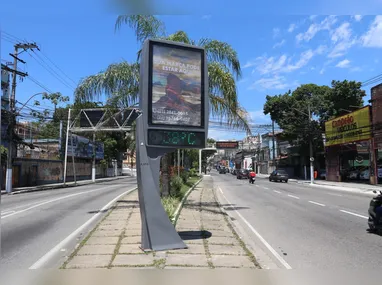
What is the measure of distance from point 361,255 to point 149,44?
17.8 feet

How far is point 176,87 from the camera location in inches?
282

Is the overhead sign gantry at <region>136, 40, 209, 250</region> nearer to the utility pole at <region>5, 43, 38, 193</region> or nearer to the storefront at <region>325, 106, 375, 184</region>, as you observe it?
the utility pole at <region>5, 43, 38, 193</region>

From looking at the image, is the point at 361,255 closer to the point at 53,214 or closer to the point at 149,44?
the point at 149,44

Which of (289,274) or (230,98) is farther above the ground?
(230,98)

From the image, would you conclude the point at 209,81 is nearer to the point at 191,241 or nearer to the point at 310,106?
the point at 191,241

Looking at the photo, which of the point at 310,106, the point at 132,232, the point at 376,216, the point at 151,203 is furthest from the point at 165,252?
the point at 310,106

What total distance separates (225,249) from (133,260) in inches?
73.6

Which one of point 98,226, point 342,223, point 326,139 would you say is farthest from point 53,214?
point 326,139

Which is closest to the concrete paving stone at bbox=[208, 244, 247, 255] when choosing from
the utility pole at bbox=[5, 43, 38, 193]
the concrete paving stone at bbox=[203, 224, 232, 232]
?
the concrete paving stone at bbox=[203, 224, 232, 232]

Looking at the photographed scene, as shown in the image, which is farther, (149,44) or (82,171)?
(82,171)

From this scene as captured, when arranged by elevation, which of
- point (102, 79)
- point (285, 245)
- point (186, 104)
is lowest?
point (285, 245)

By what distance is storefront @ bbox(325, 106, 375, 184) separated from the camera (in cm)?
3441

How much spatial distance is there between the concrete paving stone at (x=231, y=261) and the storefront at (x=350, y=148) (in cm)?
3022

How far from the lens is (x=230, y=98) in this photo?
46.7 feet
